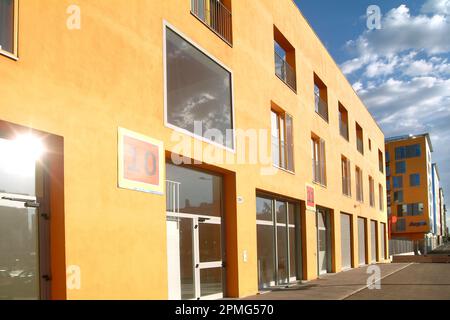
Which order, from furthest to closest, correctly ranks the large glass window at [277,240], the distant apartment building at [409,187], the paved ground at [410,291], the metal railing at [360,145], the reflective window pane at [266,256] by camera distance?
the distant apartment building at [409,187], the metal railing at [360,145], the large glass window at [277,240], the reflective window pane at [266,256], the paved ground at [410,291]

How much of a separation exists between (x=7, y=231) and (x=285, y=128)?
470 inches

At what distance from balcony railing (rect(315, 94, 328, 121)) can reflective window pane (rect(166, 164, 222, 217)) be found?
33.2 feet

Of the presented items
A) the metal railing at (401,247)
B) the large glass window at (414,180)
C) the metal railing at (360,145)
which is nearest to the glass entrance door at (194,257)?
the metal railing at (360,145)

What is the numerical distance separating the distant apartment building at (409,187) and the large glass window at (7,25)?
76.6 m

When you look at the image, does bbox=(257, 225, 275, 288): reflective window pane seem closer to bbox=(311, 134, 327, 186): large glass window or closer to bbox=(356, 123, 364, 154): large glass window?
bbox=(311, 134, 327, 186): large glass window

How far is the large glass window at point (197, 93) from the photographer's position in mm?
11016

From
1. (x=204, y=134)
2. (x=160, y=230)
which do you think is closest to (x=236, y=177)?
(x=204, y=134)

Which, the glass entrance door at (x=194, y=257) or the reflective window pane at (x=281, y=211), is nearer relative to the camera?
the glass entrance door at (x=194, y=257)

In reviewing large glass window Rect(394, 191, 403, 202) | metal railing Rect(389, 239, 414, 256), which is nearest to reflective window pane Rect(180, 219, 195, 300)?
metal railing Rect(389, 239, 414, 256)

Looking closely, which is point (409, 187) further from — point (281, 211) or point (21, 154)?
point (21, 154)

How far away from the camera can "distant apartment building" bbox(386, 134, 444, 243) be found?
79.1 metres

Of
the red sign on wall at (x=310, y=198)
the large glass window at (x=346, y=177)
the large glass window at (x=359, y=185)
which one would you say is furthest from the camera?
the large glass window at (x=359, y=185)

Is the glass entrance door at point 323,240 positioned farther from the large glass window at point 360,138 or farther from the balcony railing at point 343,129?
the large glass window at point 360,138

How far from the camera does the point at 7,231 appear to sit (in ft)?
23.3
